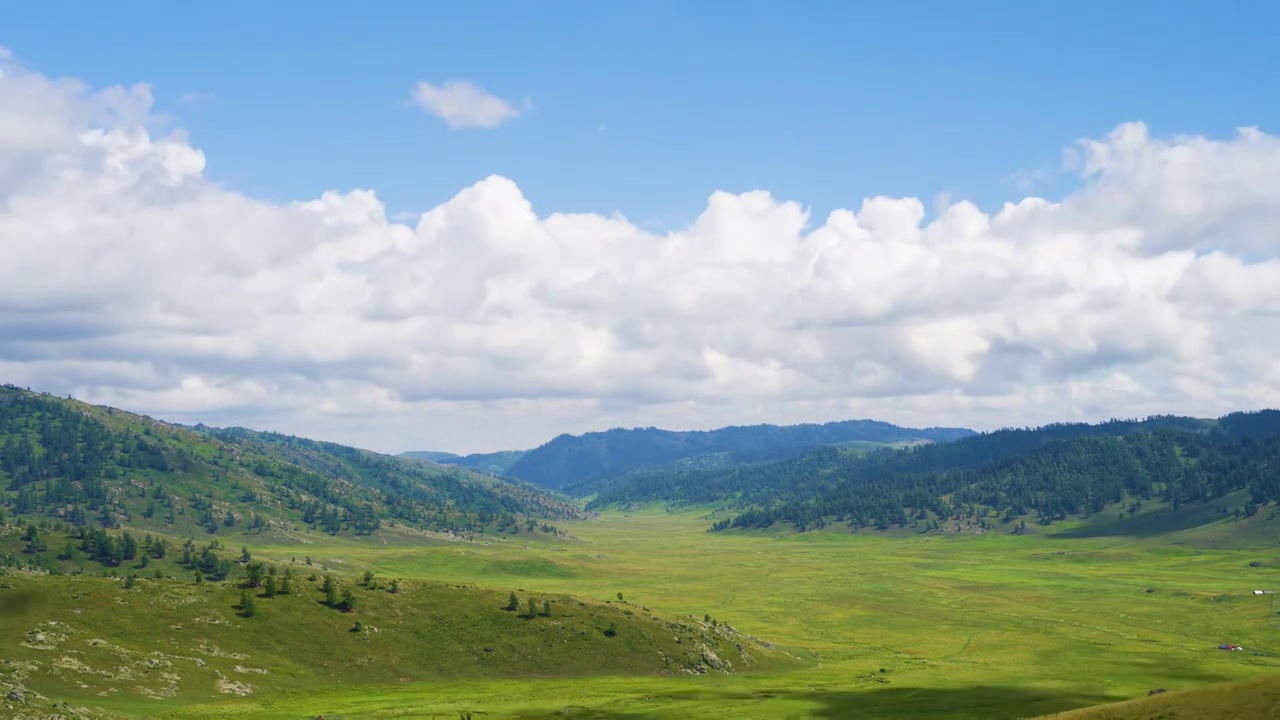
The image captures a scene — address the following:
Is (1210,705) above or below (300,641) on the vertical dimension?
above

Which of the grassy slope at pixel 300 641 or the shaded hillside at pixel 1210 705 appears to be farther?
the grassy slope at pixel 300 641

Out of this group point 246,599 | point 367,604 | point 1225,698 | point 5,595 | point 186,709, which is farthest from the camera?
point 367,604

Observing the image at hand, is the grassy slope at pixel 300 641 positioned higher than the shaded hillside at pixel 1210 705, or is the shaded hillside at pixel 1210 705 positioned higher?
the shaded hillside at pixel 1210 705

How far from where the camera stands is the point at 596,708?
363 ft

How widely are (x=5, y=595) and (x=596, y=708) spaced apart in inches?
3289

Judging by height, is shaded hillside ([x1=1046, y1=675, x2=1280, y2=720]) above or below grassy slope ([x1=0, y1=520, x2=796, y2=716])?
above

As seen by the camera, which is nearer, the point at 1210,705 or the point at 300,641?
the point at 1210,705

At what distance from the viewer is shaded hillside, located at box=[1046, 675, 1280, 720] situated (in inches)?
A: 2783

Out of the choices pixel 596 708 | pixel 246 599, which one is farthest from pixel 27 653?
pixel 596 708

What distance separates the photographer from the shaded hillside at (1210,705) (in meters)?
70.7

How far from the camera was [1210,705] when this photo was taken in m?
72.5

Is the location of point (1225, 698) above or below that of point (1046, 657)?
above

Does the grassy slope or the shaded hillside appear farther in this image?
the grassy slope

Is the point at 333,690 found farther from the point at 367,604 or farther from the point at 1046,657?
the point at 1046,657
